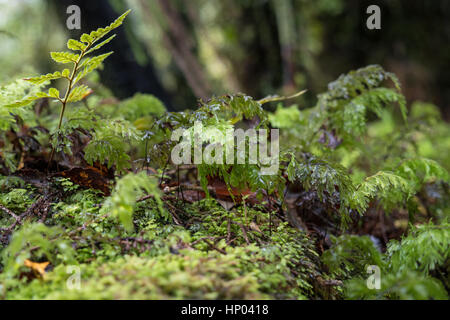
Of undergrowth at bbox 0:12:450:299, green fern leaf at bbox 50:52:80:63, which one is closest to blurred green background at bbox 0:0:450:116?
Result: undergrowth at bbox 0:12:450:299

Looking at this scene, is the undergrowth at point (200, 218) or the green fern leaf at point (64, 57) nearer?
the undergrowth at point (200, 218)

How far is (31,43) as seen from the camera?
545cm

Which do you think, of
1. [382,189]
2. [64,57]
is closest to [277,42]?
[382,189]

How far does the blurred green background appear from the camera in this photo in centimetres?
497

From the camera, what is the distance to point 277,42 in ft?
16.8

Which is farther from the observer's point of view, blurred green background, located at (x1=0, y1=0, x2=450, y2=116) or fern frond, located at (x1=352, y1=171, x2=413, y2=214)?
blurred green background, located at (x1=0, y1=0, x2=450, y2=116)

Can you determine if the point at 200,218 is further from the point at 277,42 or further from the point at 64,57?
the point at 277,42

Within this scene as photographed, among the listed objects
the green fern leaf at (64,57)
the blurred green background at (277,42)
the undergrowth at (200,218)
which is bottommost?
the undergrowth at (200,218)

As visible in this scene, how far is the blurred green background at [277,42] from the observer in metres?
4.97

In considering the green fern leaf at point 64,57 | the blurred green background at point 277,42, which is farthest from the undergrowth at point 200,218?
the blurred green background at point 277,42

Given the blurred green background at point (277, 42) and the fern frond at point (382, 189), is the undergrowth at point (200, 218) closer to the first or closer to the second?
the fern frond at point (382, 189)

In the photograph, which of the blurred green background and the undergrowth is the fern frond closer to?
the undergrowth
